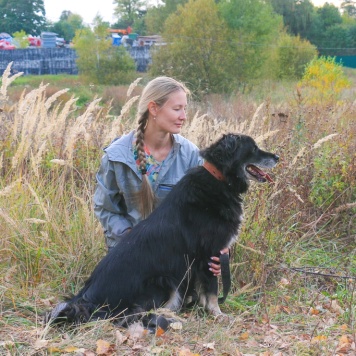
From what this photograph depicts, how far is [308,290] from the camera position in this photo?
17.7 feet

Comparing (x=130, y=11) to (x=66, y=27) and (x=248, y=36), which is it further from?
(x=248, y=36)

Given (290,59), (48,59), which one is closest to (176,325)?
(290,59)

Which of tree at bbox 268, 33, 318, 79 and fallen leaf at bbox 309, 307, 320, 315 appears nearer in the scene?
A: fallen leaf at bbox 309, 307, 320, 315

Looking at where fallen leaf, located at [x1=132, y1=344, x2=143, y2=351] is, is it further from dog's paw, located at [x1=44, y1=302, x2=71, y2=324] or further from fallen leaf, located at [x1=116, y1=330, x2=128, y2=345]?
dog's paw, located at [x1=44, y1=302, x2=71, y2=324]

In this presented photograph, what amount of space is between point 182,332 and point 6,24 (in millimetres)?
98580

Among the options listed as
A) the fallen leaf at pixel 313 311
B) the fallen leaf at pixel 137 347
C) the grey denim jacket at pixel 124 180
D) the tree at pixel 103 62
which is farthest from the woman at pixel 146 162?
the tree at pixel 103 62

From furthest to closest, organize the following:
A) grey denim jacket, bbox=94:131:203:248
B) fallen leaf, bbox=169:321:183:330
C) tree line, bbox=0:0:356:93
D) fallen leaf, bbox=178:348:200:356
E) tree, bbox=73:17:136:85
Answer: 1. tree, bbox=73:17:136:85
2. tree line, bbox=0:0:356:93
3. grey denim jacket, bbox=94:131:203:248
4. fallen leaf, bbox=169:321:183:330
5. fallen leaf, bbox=178:348:200:356

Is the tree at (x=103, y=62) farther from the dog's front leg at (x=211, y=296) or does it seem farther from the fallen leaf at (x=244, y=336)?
the fallen leaf at (x=244, y=336)

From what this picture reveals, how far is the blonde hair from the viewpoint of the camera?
485 centimetres

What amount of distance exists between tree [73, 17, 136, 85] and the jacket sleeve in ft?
144

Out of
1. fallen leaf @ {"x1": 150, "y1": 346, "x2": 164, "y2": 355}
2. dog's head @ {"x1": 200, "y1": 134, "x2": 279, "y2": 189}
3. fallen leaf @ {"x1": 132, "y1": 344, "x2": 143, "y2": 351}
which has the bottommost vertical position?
fallen leaf @ {"x1": 132, "y1": 344, "x2": 143, "y2": 351}

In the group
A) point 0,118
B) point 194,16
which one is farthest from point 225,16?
point 0,118

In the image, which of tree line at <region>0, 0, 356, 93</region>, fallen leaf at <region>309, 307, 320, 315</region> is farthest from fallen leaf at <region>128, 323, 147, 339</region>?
tree line at <region>0, 0, 356, 93</region>

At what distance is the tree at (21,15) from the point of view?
9556 cm
